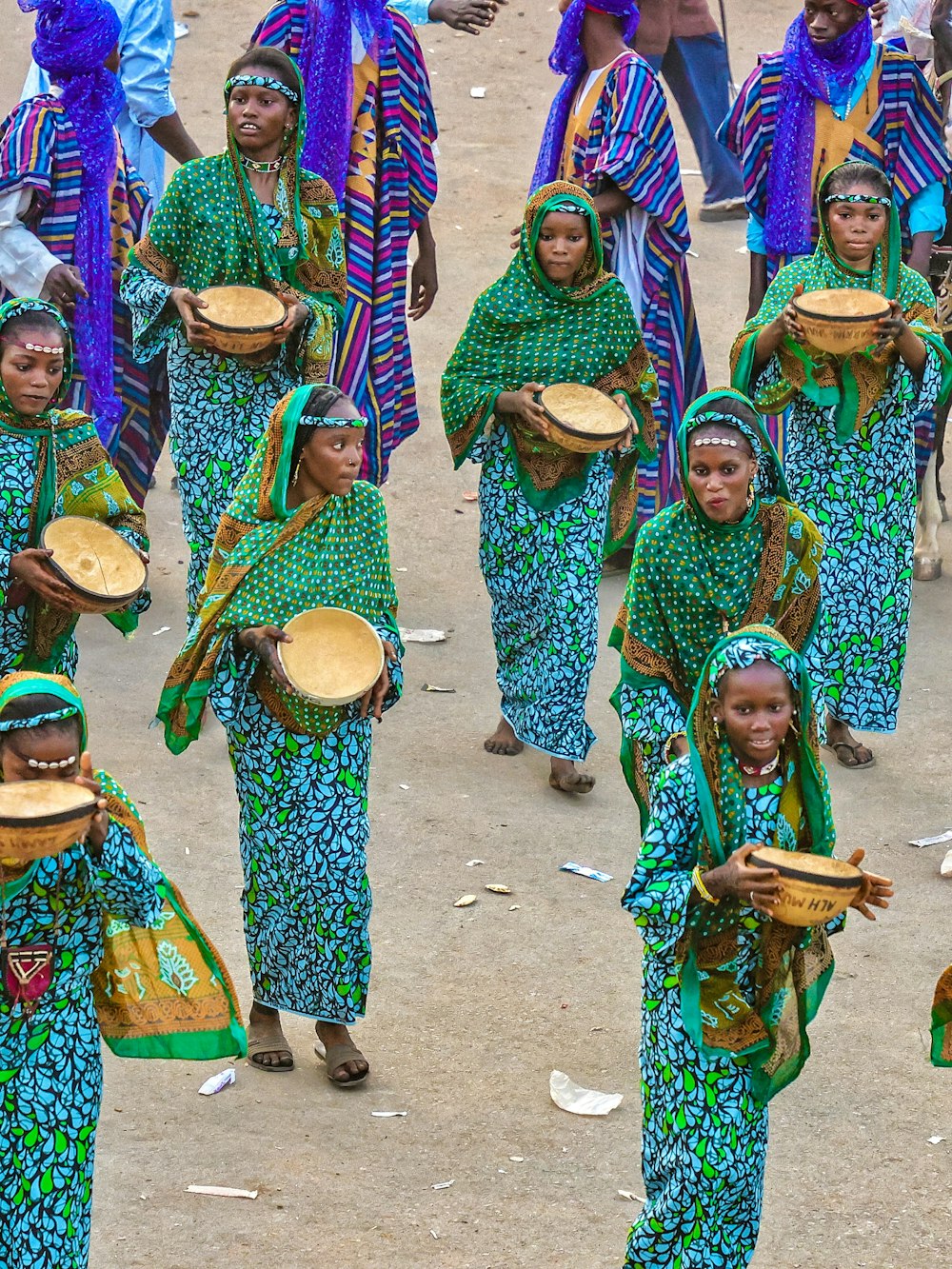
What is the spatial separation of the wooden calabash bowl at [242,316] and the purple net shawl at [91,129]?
4.29 feet

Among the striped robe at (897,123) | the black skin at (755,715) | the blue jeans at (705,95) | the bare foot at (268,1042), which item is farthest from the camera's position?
the blue jeans at (705,95)

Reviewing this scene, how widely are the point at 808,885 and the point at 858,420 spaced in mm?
3507

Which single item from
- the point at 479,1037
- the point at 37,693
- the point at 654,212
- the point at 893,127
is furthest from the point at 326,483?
the point at 893,127

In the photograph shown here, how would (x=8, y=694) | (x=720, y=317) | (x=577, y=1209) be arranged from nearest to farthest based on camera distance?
(x=8, y=694), (x=577, y=1209), (x=720, y=317)

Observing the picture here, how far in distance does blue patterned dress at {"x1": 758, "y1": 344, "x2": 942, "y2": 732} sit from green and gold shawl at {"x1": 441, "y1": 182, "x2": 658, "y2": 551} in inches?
20.3

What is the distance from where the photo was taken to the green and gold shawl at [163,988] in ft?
14.7

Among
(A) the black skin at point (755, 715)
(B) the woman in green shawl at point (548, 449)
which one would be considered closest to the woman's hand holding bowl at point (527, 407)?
(B) the woman in green shawl at point (548, 449)

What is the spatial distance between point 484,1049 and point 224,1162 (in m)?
0.92

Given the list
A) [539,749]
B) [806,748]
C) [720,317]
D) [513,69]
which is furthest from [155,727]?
[513,69]

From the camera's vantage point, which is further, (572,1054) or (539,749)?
(539,749)

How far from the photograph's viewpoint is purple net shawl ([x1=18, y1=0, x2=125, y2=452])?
8148mm

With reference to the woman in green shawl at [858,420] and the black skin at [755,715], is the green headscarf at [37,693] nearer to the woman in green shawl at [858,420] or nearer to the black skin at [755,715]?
the black skin at [755,715]

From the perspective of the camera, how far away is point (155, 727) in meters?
8.01

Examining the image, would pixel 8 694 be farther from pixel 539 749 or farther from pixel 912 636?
pixel 912 636
